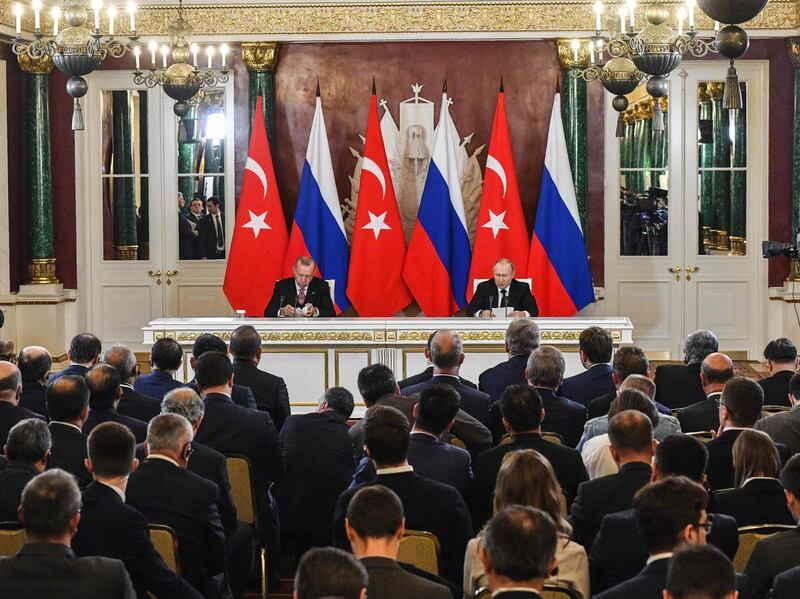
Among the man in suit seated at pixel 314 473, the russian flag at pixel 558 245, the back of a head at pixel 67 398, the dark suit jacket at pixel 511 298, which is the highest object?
the russian flag at pixel 558 245

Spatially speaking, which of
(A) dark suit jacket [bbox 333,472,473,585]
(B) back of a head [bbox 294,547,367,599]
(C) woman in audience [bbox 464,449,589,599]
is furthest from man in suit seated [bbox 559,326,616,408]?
(B) back of a head [bbox 294,547,367,599]

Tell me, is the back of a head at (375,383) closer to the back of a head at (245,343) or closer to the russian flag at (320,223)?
the back of a head at (245,343)

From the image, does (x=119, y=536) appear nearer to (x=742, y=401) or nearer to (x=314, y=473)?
(x=314, y=473)

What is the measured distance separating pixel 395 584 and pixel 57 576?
2.94 ft

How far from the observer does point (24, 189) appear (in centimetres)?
1153

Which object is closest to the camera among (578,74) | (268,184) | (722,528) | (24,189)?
(722,528)

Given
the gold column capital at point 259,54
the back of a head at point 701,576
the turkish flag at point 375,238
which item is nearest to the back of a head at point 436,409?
the back of a head at point 701,576

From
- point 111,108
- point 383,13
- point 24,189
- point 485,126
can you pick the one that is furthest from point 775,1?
point 24,189

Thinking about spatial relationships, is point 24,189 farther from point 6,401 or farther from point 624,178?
point 6,401

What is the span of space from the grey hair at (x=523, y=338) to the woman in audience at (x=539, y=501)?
307cm

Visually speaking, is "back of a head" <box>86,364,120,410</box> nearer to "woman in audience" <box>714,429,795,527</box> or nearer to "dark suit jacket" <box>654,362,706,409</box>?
"woman in audience" <box>714,429,795,527</box>

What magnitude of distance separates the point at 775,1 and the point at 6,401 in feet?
27.6

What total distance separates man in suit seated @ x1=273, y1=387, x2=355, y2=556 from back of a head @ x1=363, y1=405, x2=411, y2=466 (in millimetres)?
1196

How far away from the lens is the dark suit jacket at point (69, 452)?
4.75m
